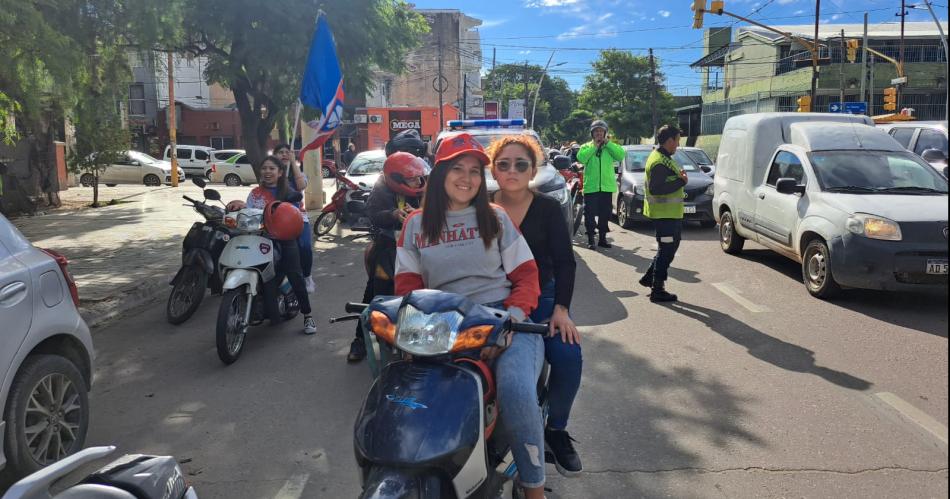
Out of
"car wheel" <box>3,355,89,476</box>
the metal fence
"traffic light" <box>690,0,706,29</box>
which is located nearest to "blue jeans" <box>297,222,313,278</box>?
"car wheel" <box>3,355,89,476</box>

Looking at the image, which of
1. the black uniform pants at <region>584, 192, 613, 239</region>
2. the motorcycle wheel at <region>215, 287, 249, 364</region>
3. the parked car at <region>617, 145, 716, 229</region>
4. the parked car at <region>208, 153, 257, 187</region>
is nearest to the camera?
the motorcycle wheel at <region>215, 287, 249, 364</region>

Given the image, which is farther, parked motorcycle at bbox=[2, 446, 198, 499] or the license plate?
the license plate

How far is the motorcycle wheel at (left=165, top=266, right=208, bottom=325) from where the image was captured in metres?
6.82

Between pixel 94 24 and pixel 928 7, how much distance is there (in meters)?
12.0

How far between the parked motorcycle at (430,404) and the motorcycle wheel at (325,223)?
11069 mm

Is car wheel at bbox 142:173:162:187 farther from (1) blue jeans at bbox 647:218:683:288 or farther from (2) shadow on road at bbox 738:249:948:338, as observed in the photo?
(2) shadow on road at bbox 738:249:948:338

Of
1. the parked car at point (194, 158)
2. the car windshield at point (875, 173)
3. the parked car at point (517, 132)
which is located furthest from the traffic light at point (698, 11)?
the parked car at point (194, 158)

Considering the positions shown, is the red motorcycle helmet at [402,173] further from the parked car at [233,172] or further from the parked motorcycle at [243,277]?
the parked car at [233,172]

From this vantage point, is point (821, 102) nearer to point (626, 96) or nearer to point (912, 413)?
point (626, 96)

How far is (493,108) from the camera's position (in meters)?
30.0

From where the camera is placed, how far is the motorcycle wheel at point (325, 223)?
13.2m

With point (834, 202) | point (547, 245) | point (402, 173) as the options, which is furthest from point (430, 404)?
point (834, 202)

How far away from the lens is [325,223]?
13531 mm

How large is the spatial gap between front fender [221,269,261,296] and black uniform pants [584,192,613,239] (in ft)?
20.6
